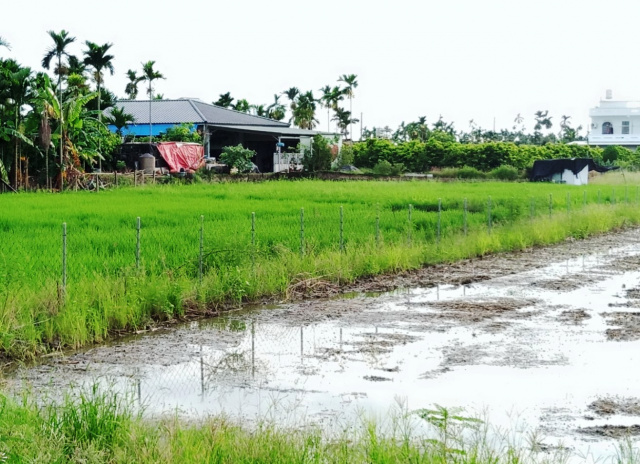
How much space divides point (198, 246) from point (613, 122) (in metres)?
89.2

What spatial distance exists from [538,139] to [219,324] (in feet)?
316

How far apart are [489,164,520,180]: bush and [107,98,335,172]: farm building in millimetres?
12440

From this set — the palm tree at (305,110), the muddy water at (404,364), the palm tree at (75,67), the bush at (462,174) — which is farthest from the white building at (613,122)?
the muddy water at (404,364)

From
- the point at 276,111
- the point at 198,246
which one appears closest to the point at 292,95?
the point at 276,111

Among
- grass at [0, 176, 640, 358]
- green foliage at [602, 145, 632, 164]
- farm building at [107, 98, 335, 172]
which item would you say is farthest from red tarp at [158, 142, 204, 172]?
green foliage at [602, 145, 632, 164]

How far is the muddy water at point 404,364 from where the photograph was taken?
7.63 metres

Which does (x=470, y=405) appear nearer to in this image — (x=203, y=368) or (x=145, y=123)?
(x=203, y=368)

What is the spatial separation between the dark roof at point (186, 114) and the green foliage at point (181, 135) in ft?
5.42

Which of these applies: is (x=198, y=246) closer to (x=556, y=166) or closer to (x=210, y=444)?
(x=210, y=444)

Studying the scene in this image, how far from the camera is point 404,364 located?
31.0ft

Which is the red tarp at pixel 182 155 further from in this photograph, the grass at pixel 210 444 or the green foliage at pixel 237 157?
the grass at pixel 210 444

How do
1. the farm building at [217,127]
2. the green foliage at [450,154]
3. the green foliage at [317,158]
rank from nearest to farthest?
the green foliage at [317,158], the farm building at [217,127], the green foliage at [450,154]

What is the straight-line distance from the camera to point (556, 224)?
78.0 feet

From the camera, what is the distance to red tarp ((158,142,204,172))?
44344 millimetres
